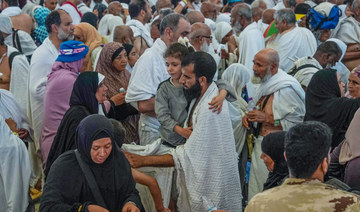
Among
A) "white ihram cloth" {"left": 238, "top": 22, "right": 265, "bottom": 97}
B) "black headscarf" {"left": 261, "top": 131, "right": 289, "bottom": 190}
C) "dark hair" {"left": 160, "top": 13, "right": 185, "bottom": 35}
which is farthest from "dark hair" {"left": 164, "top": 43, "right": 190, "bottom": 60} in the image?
"white ihram cloth" {"left": 238, "top": 22, "right": 265, "bottom": 97}

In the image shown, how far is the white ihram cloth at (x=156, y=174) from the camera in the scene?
4625 mm

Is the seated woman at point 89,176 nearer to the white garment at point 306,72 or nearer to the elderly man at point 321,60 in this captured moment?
the white garment at point 306,72

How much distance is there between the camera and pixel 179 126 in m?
4.73

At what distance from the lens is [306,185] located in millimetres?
2863

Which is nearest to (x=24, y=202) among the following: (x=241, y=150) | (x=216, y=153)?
(x=216, y=153)

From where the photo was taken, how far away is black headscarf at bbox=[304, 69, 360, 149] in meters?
4.68

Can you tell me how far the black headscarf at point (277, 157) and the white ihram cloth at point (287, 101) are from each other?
131 centimetres

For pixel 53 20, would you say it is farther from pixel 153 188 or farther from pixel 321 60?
pixel 321 60

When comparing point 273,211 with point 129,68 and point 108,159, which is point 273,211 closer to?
point 108,159

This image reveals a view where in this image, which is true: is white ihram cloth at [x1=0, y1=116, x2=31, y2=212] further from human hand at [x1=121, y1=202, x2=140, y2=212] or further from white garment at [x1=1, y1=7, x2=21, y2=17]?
white garment at [x1=1, y1=7, x2=21, y2=17]

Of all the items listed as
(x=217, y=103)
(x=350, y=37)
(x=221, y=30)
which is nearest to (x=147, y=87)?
(x=217, y=103)

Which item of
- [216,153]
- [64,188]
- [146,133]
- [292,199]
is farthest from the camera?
[146,133]

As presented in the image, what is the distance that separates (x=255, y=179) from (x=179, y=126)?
1190 mm

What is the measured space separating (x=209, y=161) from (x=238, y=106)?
3.97 feet
